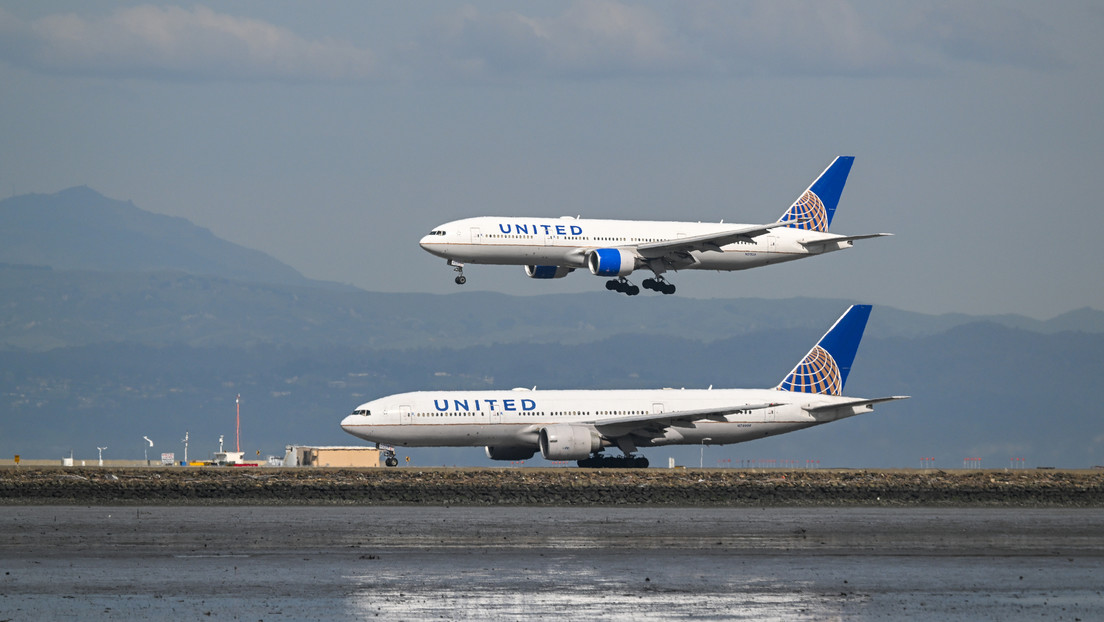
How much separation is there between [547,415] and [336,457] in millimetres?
15526

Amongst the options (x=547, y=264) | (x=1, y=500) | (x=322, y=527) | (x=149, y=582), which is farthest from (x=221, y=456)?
(x=149, y=582)

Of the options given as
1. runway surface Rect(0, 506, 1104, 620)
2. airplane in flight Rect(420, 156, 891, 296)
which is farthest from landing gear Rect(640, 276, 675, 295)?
runway surface Rect(0, 506, 1104, 620)

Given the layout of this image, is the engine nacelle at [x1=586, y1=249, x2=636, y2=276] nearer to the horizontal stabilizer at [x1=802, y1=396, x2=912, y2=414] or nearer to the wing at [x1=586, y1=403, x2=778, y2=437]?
the wing at [x1=586, y1=403, x2=778, y2=437]

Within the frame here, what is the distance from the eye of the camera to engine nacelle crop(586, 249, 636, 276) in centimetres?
7169

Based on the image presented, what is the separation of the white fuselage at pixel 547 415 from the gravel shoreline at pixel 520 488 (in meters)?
1.72

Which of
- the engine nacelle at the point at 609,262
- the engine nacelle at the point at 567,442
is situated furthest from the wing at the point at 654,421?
the engine nacelle at the point at 609,262

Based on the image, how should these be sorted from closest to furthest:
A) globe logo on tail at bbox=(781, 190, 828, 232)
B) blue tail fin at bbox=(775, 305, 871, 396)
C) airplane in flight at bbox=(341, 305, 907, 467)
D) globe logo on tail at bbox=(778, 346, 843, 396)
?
airplane in flight at bbox=(341, 305, 907, 467)
globe logo on tail at bbox=(778, 346, 843, 396)
blue tail fin at bbox=(775, 305, 871, 396)
globe logo on tail at bbox=(781, 190, 828, 232)

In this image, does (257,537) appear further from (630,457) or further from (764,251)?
(764,251)

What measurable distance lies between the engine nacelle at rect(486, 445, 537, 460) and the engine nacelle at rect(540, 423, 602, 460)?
1.85 metres

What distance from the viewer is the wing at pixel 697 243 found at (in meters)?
73.0

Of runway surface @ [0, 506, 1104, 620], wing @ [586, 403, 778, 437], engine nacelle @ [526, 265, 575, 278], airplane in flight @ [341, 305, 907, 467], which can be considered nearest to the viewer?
runway surface @ [0, 506, 1104, 620]

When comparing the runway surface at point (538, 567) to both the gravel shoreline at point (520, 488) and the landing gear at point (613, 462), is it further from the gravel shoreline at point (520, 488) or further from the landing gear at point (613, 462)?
the landing gear at point (613, 462)

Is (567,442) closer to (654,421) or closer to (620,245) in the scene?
(654,421)

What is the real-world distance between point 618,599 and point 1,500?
35.9m
